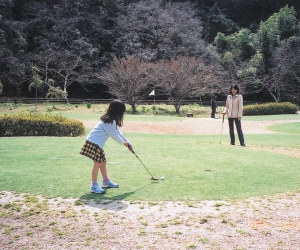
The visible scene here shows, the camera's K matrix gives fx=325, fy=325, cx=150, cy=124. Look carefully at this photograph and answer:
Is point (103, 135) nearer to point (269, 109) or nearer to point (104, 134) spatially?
point (104, 134)

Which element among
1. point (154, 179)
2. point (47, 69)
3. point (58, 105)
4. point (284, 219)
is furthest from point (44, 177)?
point (47, 69)

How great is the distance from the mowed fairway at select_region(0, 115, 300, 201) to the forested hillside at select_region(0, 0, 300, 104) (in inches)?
696

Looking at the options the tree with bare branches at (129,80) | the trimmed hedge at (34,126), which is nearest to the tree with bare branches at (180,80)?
the tree with bare branches at (129,80)

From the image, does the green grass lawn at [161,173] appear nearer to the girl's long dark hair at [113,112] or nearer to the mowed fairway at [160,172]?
the mowed fairway at [160,172]

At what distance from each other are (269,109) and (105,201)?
22.5 m

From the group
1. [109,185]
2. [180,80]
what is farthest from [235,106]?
[180,80]

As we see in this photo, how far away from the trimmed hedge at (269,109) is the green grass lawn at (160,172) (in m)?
17.1

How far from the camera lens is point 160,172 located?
222 inches

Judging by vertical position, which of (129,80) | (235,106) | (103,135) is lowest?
(103,135)

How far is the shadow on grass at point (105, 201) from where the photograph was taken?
13.5 ft

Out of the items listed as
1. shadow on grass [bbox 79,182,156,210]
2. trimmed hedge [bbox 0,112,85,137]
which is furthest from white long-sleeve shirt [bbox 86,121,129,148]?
trimmed hedge [bbox 0,112,85,137]

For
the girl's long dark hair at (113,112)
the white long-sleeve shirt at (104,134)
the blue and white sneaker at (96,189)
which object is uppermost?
the girl's long dark hair at (113,112)

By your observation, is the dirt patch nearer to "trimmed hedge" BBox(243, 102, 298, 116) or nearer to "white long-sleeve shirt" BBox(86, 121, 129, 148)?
"white long-sleeve shirt" BBox(86, 121, 129, 148)

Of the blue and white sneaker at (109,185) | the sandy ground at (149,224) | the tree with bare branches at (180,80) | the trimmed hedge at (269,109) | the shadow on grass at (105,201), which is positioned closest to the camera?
the sandy ground at (149,224)
